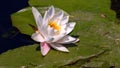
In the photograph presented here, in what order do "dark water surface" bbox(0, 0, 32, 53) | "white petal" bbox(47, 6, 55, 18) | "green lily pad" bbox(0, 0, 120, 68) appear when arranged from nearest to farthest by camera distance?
1. "green lily pad" bbox(0, 0, 120, 68)
2. "white petal" bbox(47, 6, 55, 18)
3. "dark water surface" bbox(0, 0, 32, 53)

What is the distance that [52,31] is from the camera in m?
1.49

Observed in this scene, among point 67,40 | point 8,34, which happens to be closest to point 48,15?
point 67,40

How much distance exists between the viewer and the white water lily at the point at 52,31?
4.94 feet

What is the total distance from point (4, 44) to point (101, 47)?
0.52 metres

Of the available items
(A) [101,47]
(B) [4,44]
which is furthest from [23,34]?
(A) [101,47]

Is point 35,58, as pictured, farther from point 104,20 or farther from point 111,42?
point 104,20

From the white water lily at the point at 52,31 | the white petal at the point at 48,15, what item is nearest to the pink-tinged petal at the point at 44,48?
the white water lily at the point at 52,31

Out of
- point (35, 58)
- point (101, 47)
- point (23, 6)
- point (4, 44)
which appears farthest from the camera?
point (23, 6)

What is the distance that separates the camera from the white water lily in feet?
4.94

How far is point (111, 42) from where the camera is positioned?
1.62 meters

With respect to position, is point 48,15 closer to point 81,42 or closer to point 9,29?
point 81,42

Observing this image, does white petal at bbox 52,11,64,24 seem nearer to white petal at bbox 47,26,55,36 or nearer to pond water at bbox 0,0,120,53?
white petal at bbox 47,26,55,36

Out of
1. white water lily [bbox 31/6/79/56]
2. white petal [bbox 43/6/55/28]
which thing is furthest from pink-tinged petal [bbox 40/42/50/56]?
white petal [bbox 43/6/55/28]

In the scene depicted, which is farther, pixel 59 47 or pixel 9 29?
pixel 9 29
